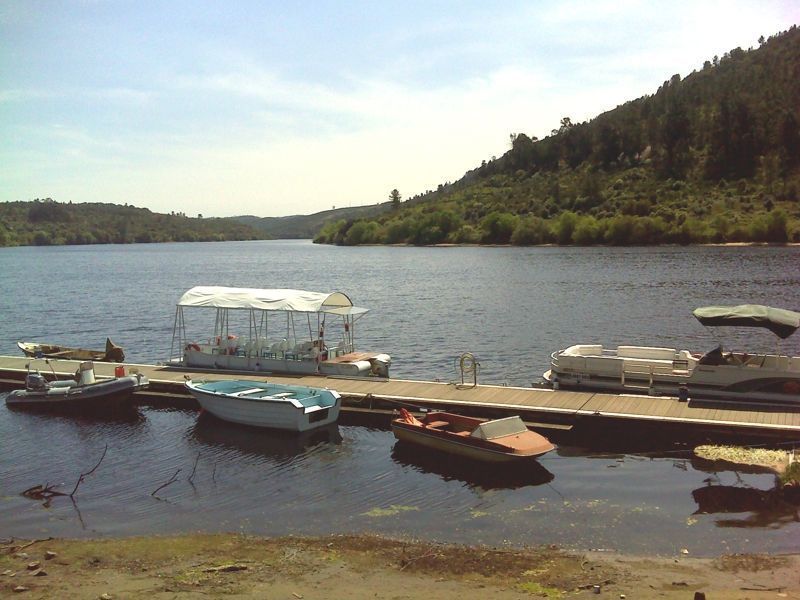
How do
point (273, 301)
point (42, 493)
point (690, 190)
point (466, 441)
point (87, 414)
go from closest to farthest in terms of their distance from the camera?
point (42, 493), point (466, 441), point (87, 414), point (273, 301), point (690, 190)

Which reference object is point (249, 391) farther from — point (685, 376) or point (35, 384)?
point (685, 376)

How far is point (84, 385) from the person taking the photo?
30016mm

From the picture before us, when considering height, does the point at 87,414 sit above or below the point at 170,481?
above

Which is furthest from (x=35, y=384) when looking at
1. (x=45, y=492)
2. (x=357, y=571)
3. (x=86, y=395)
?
(x=357, y=571)

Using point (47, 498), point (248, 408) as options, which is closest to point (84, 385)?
point (248, 408)

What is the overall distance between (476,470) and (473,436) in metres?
0.96

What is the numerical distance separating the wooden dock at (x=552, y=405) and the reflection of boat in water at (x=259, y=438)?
212 centimetres

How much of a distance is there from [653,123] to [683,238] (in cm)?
6817

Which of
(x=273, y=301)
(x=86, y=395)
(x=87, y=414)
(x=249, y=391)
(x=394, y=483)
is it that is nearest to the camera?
(x=394, y=483)

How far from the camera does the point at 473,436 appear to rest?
21.8 meters

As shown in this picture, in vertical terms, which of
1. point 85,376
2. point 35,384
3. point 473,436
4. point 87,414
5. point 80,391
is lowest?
point 87,414

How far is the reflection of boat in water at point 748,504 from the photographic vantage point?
17406mm

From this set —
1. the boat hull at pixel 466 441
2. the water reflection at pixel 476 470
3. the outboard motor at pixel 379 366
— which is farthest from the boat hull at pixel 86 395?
the water reflection at pixel 476 470

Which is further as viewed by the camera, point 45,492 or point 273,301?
point 273,301
